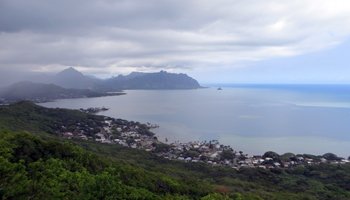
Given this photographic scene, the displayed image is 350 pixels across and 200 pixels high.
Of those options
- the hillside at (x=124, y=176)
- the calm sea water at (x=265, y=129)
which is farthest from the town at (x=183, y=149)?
the calm sea water at (x=265, y=129)

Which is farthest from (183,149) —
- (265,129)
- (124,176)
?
(265,129)

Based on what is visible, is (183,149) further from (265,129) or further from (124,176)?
(265,129)

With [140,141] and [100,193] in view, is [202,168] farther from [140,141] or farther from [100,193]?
[100,193]

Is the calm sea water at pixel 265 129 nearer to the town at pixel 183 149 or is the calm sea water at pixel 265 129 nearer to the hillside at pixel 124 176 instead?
the town at pixel 183 149

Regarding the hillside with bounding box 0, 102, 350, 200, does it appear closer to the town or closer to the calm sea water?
the town

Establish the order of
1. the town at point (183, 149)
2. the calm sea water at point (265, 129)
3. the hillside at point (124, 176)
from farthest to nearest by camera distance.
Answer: the calm sea water at point (265, 129)
the town at point (183, 149)
the hillside at point (124, 176)

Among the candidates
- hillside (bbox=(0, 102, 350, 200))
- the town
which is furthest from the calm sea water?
hillside (bbox=(0, 102, 350, 200))
